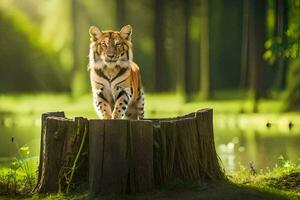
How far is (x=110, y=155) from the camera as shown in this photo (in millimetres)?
9359

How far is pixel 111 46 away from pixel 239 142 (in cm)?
1233

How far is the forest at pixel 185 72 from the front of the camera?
55.9ft

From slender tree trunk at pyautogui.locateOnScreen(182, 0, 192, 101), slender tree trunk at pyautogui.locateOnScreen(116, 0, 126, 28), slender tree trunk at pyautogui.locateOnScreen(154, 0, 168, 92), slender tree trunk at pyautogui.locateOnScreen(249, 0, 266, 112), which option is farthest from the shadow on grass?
slender tree trunk at pyautogui.locateOnScreen(154, 0, 168, 92)

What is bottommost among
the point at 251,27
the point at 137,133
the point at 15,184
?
the point at 15,184

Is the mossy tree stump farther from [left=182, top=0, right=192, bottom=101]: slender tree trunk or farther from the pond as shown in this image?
[left=182, top=0, right=192, bottom=101]: slender tree trunk

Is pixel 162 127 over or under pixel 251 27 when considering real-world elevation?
under

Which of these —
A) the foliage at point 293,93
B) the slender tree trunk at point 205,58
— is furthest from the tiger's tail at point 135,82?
the slender tree trunk at point 205,58

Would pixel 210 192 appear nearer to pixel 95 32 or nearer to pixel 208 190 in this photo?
pixel 208 190

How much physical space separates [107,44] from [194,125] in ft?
5.07

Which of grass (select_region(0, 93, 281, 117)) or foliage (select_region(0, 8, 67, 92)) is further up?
foliage (select_region(0, 8, 67, 92))

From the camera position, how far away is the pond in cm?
1780

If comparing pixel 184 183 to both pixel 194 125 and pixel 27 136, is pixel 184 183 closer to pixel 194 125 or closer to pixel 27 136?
pixel 194 125

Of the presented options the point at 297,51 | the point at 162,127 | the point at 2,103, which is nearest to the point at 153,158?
the point at 162,127

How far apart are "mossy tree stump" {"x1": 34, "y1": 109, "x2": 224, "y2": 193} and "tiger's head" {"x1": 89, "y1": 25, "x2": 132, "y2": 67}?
100 centimetres
